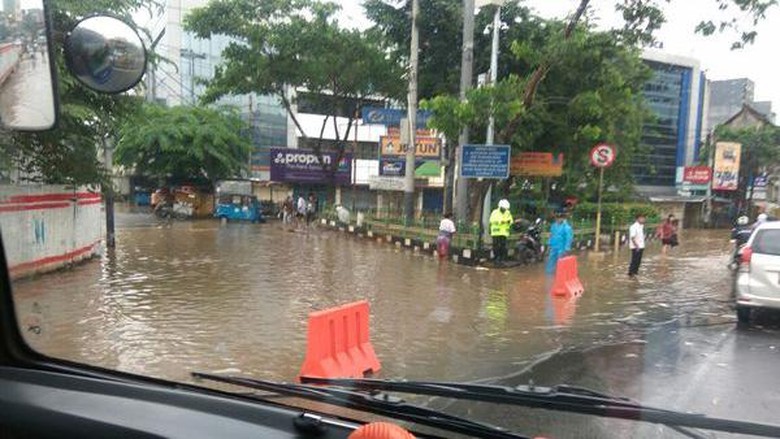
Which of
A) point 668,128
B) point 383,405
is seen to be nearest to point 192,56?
point 668,128

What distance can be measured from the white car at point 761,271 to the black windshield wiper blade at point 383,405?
7.52 metres

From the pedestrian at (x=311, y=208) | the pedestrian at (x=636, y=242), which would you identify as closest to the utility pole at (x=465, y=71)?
the pedestrian at (x=636, y=242)

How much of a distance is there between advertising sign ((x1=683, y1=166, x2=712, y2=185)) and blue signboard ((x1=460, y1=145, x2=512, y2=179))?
33.6 ft

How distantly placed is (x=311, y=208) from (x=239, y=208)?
360 centimetres

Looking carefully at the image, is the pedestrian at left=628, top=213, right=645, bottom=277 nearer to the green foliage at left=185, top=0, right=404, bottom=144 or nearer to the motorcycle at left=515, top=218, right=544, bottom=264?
the motorcycle at left=515, top=218, right=544, bottom=264

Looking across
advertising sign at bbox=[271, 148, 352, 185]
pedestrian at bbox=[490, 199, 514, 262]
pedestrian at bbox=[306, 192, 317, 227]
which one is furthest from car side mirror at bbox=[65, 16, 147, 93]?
advertising sign at bbox=[271, 148, 352, 185]

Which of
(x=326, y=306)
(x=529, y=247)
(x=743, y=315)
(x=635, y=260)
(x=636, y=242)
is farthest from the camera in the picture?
(x=529, y=247)

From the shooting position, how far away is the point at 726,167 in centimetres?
2361

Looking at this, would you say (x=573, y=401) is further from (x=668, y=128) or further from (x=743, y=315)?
(x=668, y=128)

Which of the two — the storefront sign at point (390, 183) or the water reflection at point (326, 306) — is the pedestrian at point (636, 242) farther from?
the storefront sign at point (390, 183)

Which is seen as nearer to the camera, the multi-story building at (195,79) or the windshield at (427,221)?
the windshield at (427,221)

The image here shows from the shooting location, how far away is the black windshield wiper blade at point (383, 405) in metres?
2.10

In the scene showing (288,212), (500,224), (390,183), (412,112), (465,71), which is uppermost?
(465,71)

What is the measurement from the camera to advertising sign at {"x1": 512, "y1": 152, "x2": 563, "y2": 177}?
1944cm
